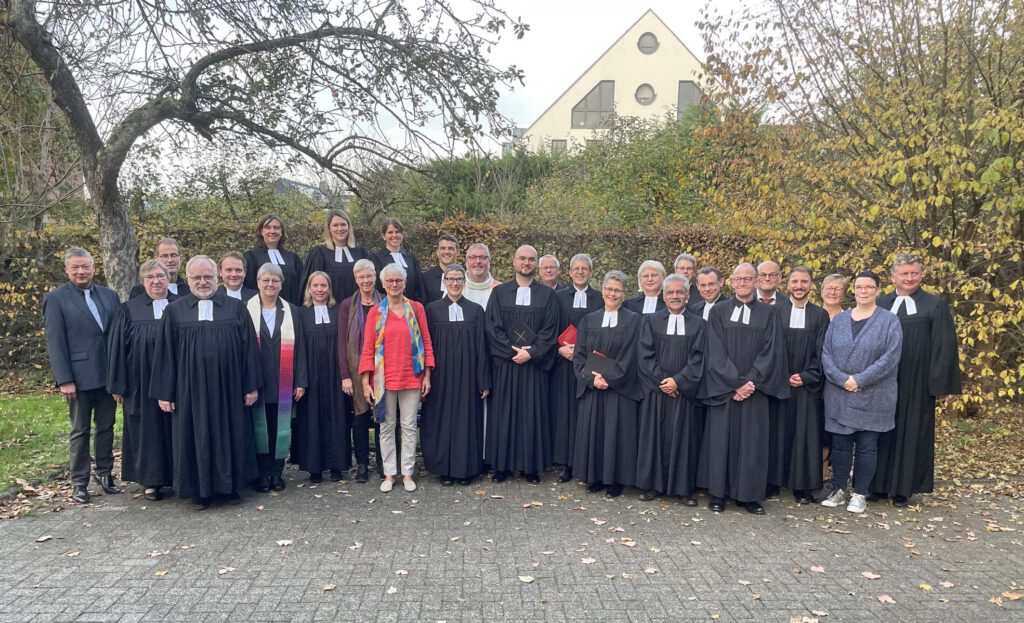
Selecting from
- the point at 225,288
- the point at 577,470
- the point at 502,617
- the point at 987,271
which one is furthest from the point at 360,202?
the point at 987,271

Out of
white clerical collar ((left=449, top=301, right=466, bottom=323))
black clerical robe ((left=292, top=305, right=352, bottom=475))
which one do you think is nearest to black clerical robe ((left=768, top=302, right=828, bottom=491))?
white clerical collar ((left=449, top=301, right=466, bottom=323))

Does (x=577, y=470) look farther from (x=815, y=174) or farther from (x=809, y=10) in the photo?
(x=809, y=10)

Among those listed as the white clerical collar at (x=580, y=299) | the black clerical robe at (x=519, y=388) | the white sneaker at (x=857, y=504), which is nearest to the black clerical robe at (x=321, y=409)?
the black clerical robe at (x=519, y=388)

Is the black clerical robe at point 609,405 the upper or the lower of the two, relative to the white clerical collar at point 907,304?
lower

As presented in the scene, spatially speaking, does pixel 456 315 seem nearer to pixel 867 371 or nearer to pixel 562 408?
pixel 562 408

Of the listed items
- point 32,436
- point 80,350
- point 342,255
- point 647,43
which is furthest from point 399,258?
point 647,43

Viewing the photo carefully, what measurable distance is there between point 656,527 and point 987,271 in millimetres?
5261

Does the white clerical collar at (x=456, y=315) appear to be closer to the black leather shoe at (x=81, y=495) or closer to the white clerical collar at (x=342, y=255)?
the white clerical collar at (x=342, y=255)

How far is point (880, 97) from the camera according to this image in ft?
24.9

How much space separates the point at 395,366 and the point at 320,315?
942 mm

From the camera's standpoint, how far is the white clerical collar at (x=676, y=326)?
5809 mm

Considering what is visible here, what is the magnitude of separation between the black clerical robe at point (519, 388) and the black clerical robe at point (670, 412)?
38.5 inches

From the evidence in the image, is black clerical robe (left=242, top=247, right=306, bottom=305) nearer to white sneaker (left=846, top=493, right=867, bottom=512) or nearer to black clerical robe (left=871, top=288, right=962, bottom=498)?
white sneaker (left=846, top=493, right=867, bottom=512)

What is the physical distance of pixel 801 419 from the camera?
19.1 feet
